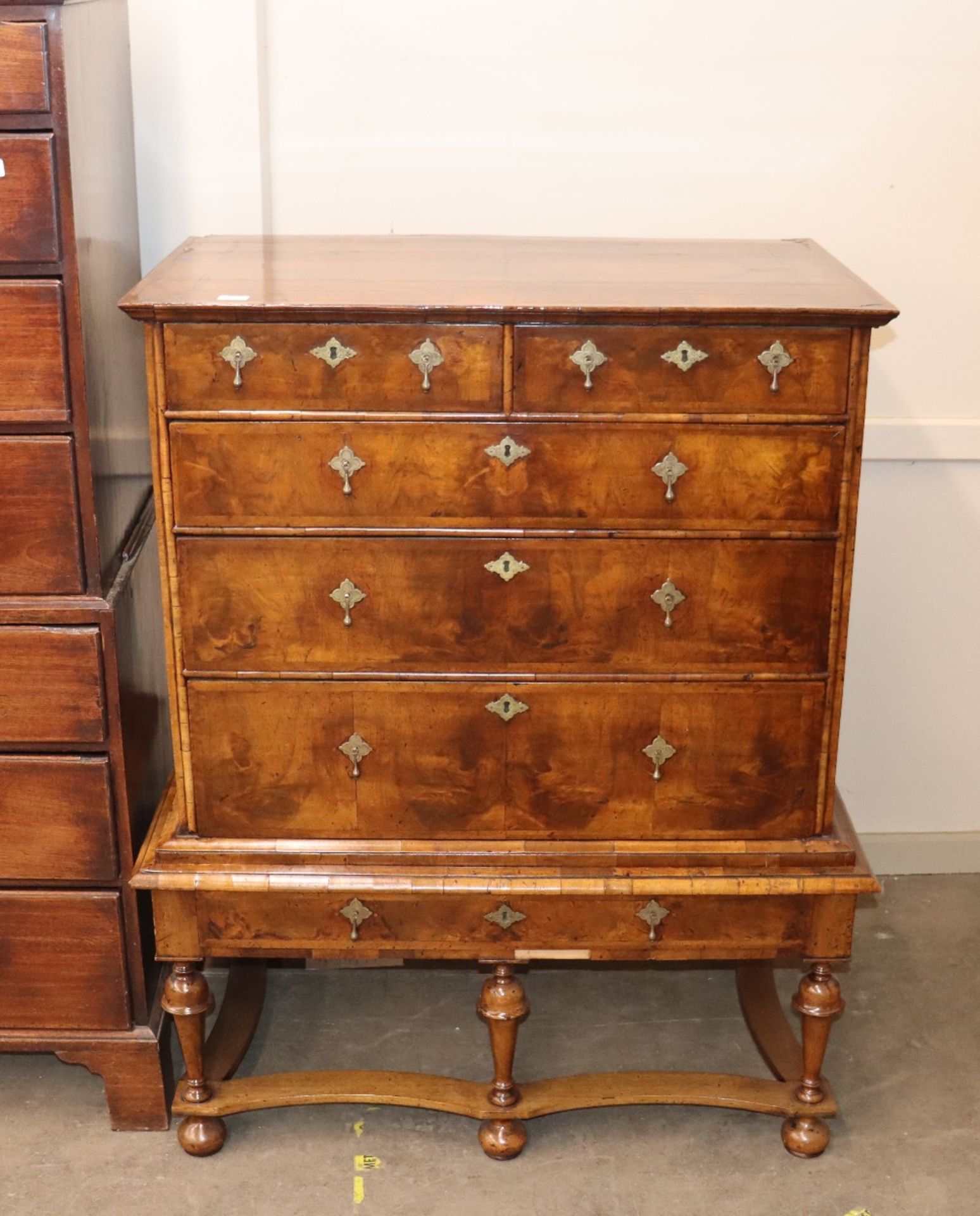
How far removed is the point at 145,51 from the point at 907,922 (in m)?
2.55

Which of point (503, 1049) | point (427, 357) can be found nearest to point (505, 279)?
point (427, 357)

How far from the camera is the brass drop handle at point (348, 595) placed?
2432 mm

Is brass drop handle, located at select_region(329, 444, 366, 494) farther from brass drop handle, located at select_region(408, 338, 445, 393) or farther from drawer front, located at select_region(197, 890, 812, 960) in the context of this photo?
drawer front, located at select_region(197, 890, 812, 960)

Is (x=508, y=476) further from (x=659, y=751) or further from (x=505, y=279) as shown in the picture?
(x=659, y=751)

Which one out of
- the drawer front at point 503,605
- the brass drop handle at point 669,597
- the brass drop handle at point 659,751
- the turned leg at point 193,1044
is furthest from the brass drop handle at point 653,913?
the turned leg at point 193,1044

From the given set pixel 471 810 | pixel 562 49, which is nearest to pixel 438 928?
pixel 471 810

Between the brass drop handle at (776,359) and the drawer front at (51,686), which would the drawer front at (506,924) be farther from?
the brass drop handle at (776,359)

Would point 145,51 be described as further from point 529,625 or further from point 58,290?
point 529,625

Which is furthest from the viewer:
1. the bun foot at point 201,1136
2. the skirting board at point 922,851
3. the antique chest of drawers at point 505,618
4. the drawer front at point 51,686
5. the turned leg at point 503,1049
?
the skirting board at point 922,851

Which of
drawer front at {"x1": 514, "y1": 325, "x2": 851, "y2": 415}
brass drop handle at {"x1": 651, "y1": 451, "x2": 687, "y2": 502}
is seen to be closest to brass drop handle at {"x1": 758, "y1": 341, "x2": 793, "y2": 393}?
drawer front at {"x1": 514, "y1": 325, "x2": 851, "y2": 415}

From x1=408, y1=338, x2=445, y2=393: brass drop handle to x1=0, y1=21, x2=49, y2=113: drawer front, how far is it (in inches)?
26.3

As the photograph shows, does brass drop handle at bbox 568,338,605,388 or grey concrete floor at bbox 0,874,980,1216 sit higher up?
brass drop handle at bbox 568,338,605,388

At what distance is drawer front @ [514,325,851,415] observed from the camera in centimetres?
229

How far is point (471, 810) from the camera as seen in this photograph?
8.46ft
